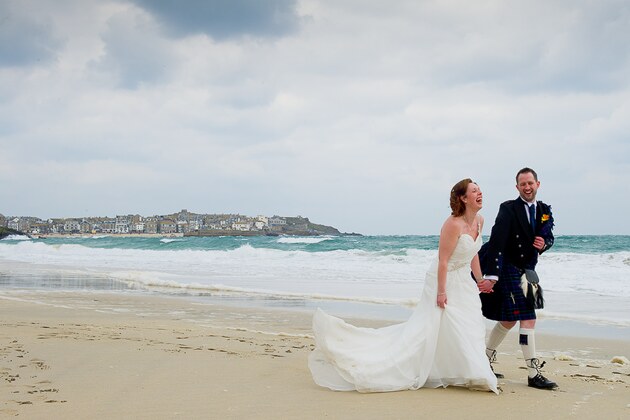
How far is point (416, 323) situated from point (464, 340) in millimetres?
391

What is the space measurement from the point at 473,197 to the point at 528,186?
669mm

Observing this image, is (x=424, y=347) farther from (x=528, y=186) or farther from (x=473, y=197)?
(x=528, y=186)

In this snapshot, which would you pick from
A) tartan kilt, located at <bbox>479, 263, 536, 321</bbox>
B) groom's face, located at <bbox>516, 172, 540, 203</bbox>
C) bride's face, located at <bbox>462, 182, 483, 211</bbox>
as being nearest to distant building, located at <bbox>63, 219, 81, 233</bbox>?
tartan kilt, located at <bbox>479, 263, 536, 321</bbox>

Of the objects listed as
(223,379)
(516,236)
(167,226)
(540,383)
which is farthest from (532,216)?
(167,226)

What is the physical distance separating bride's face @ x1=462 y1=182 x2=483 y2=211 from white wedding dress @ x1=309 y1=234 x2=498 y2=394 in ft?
0.81

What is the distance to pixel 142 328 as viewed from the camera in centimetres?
812

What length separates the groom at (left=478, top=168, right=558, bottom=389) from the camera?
202 inches

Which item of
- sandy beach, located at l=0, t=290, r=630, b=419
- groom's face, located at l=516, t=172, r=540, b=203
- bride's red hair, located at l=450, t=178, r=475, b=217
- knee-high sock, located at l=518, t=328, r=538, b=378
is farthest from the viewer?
groom's face, located at l=516, t=172, r=540, b=203

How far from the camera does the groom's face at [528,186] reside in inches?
203

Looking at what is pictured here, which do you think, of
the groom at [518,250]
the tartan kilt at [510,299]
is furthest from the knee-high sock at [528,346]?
the tartan kilt at [510,299]

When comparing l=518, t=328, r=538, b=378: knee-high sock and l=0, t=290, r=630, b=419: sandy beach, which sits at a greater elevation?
l=518, t=328, r=538, b=378: knee-high sock

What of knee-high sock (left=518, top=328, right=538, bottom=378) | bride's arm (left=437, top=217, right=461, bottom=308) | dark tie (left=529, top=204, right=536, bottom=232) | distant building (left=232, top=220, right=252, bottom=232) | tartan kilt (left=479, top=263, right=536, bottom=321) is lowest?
knee-high sock (left=518, top=328, right=538, bottom=378)

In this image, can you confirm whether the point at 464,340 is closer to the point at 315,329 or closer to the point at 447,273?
the point at 447,273

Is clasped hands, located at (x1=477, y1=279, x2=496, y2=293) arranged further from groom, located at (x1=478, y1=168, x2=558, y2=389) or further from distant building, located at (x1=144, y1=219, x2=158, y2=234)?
distant building, located at (x1=144, y1=219, x2=158, y2=234)
